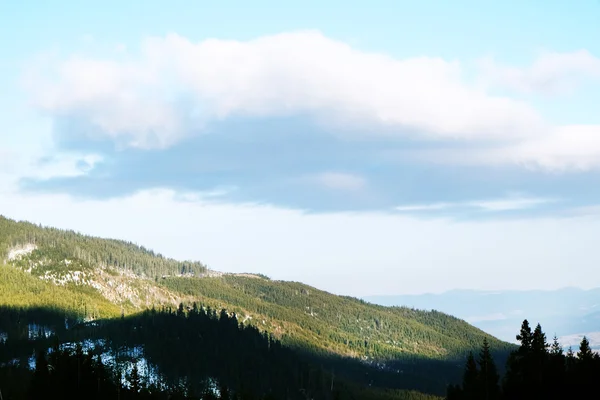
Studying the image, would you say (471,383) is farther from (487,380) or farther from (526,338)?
(526,338)

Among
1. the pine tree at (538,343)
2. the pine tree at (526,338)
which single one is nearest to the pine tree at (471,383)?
the pine tree at (526,338)

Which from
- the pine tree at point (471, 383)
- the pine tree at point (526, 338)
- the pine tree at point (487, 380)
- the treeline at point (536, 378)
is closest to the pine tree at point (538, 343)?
the treeline at point (536, 378)

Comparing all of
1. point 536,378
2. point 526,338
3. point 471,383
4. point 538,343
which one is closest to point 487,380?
point 471,383

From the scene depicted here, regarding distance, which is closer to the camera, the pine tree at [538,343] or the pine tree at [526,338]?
the pine tree at [538,343]

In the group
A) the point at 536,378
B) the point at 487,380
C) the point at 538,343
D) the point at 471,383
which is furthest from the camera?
the point at 471,383

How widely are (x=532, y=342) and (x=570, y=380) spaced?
21.4ft

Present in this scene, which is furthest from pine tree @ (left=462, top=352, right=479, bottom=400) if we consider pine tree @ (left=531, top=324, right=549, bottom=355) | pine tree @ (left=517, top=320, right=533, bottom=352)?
pine tree @ (left=531, top=324, right=549, bottom=355)

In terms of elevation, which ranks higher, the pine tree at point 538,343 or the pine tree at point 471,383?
the pine tree at point 538,343

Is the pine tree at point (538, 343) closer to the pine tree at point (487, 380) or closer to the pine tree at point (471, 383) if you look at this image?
the pine tree at point (487, 380)

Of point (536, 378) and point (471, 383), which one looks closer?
point (536, 378)

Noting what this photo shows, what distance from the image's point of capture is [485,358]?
92562 mm

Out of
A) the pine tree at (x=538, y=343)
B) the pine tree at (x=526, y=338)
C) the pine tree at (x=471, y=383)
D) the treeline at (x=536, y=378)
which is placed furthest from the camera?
the pine tree at (x=471, y=383)

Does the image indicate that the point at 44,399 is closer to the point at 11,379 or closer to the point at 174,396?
the point at 174,396

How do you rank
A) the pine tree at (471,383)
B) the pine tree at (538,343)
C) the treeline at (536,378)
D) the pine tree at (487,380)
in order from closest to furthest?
1. the treeline at (536,378)
2. the pine tree at (538,343)
3. the pine tree at (487,380)
4. the pine tree at (471,383)
